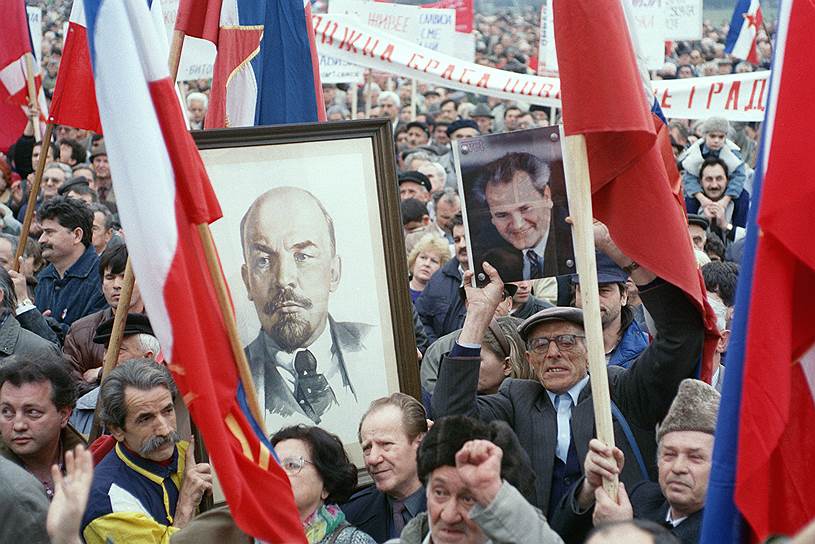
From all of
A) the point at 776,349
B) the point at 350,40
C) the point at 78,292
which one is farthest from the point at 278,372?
the point at 350,40

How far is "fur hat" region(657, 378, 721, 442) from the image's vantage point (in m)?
4.12

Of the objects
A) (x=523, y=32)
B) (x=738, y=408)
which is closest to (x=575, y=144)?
(x=738, y=408)

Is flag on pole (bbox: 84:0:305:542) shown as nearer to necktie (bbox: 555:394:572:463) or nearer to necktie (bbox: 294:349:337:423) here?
necktie (bbox: 294:349:337:423)

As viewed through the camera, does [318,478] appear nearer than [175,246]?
No

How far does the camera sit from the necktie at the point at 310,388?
Result: 16.5 feet

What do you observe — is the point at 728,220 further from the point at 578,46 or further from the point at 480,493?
the point at 480,493

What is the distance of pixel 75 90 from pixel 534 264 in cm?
269

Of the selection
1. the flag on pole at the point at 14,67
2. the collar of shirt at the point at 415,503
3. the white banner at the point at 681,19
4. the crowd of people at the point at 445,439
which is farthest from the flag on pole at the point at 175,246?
the white banner at the point at 681,19

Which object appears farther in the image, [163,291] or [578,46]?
[578,46]

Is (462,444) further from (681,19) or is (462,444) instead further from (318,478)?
(681,19)

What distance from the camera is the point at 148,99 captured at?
3.93 m

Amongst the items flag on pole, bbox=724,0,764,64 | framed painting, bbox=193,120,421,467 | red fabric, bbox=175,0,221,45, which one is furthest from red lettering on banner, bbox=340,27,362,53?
framed painting, bbox=193,120,421,467

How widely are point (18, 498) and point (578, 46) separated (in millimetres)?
2160

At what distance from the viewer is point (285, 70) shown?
613 centimetres
